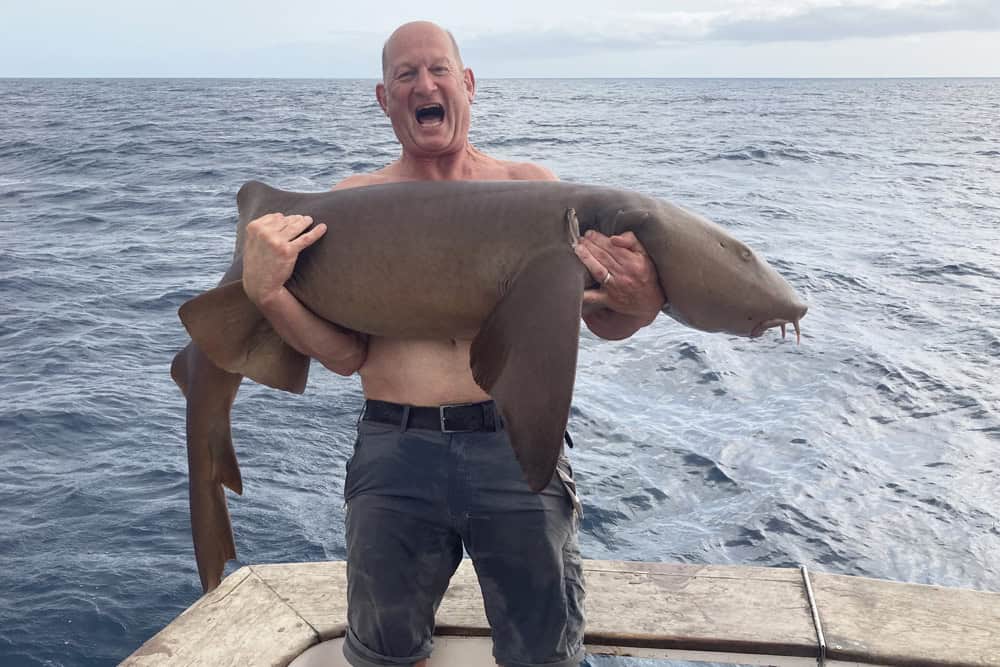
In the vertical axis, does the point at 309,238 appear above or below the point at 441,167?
below

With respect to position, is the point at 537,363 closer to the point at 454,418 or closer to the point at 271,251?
the point at 454,418

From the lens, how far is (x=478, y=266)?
2.71 meters

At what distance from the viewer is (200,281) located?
476 inches

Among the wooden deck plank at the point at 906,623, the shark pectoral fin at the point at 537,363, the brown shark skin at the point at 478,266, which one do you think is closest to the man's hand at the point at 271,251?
the brown shark skin at the point at 478,266

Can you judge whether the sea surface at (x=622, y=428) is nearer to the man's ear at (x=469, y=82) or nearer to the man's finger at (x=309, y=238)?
the man's finger at (x=309, y=238)

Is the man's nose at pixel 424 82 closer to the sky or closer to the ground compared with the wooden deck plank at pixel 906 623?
closer to the sky

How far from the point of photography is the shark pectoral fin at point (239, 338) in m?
2.87

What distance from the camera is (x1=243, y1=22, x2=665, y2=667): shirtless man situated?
2857 millimetres

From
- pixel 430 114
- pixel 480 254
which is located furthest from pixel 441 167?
pixel 480 254

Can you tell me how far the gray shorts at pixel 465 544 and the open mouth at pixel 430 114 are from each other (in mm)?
950

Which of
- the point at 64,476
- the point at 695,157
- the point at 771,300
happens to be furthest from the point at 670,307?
the point at 695,157

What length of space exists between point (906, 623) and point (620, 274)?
174 cm

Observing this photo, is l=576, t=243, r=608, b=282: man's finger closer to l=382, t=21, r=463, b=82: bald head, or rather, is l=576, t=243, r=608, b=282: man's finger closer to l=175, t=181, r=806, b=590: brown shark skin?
l=175, t=181, r=806, b=590: brown shark skin

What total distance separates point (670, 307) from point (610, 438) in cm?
500
